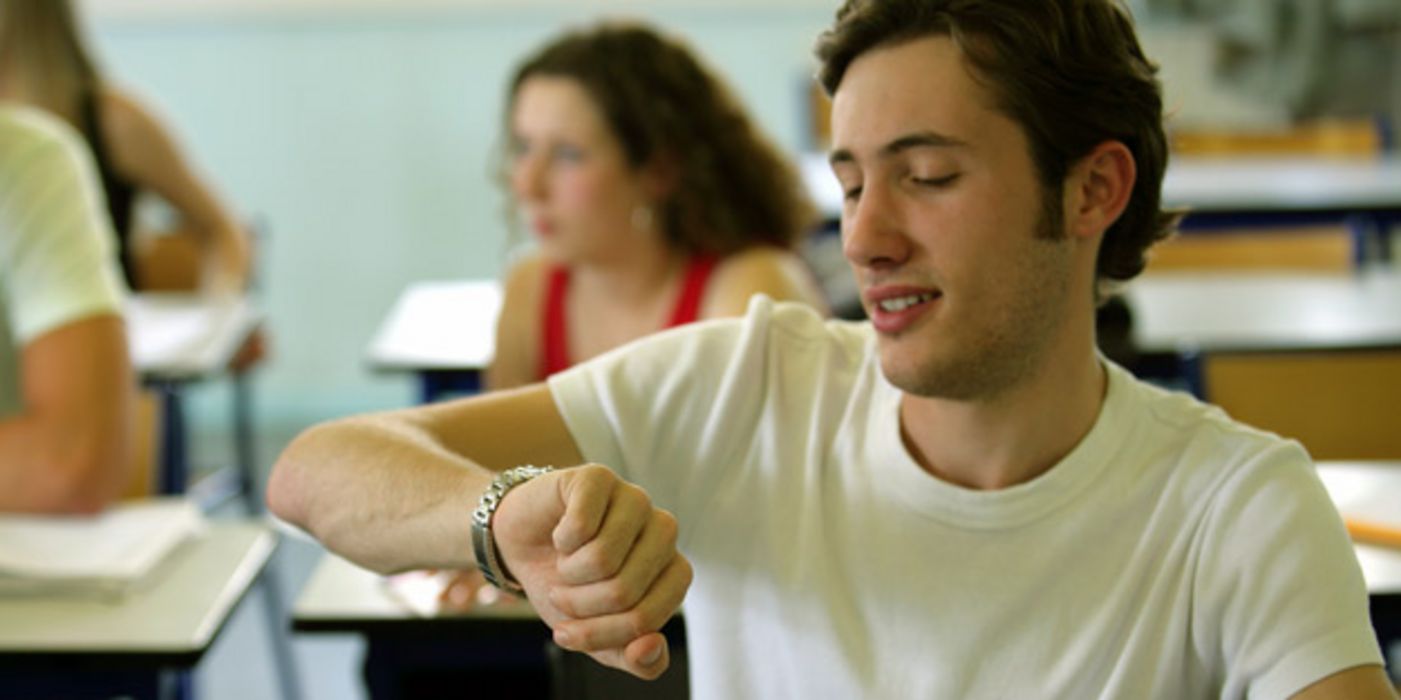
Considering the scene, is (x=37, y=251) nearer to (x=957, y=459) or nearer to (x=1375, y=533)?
(x=957, y=459)

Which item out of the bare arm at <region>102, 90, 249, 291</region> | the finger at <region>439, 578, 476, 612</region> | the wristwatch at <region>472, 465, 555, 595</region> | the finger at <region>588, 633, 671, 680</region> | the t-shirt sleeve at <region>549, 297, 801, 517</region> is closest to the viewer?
the finger at <region>588, 633, 671, 680</region>

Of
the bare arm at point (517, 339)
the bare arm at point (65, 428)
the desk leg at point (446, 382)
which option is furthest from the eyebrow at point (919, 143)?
the desk leg at point (446, 382)

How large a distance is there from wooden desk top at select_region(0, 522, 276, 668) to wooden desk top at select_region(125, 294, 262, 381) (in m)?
1.12

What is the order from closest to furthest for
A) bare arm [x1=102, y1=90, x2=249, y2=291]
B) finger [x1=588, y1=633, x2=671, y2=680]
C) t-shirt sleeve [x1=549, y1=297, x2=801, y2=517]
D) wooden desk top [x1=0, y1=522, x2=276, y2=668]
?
finger [x1=588, y1=633, x2=671, y2=680]
t-shirt sleeve [x1=549, y1=297, x2=801, y2=517]
wooden desk top [x1=0, y1=522, x2=276, y2=668]
bare arm [x1=102, y1=90, x2=249, y2=291]

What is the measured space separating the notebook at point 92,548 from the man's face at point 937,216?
0.96 m

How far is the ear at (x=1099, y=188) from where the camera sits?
4.12 feet

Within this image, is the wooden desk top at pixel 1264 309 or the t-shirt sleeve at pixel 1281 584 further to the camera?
the wooden desk top at pixel 1264 309

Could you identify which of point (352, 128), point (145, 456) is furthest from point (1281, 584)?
point (352, 128)

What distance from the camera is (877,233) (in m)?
1.21

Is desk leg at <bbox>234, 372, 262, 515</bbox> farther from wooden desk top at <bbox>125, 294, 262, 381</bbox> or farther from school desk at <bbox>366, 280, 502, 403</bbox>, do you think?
school desk at <bbox>366, 280, 502, 403</bbox>

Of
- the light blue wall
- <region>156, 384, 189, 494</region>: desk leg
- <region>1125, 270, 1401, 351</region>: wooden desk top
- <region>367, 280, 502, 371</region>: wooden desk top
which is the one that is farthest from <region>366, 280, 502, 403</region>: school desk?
the light blue wall

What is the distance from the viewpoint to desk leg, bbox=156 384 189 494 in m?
2.45

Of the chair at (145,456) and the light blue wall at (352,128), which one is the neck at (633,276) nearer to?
the chair at (145,456)

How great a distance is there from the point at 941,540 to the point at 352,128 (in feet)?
14.7
